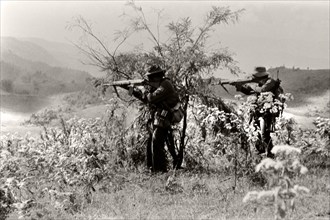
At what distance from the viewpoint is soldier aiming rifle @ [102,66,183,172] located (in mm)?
10391

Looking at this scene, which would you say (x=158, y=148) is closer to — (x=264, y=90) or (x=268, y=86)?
(x=264, y=90)

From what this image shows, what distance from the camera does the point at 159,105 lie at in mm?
10586

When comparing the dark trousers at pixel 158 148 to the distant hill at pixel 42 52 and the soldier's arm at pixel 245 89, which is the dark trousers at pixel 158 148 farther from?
the distant hill at pixel 42 52

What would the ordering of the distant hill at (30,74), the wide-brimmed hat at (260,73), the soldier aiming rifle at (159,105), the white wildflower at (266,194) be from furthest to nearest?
1. the distant hill at (30,74)
2. the wide-brimmed hat at (260,73)
3. the soldier aiming rifle at (159,105)
4. the white wildflower at (266,194)

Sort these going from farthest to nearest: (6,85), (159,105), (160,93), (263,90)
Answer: (6,85)
(263,90)
(159,105)
(160,93)

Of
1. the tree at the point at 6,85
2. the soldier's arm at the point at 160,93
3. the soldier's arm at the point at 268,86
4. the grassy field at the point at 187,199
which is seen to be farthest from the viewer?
the tree at the point at 6,85

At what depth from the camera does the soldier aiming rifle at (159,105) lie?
10.4m

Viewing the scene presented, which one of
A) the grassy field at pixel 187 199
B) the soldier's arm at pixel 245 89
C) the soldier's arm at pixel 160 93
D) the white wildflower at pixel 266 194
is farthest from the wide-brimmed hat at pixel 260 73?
the white wildflower at pixel 266 194

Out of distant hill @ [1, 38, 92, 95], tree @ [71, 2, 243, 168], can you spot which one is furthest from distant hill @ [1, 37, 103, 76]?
tree @ [71, 2, 243, 168]

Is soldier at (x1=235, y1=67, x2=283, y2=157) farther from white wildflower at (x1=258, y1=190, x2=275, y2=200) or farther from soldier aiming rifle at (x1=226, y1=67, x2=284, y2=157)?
white wildflower at (x1=258, y1=190, x2=275, y2=200)

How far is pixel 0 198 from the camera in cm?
906

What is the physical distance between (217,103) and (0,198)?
4775 millimetres

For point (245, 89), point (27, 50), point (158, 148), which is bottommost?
point (158, 148)

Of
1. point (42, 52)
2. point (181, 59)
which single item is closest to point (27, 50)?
point (42, 52)
